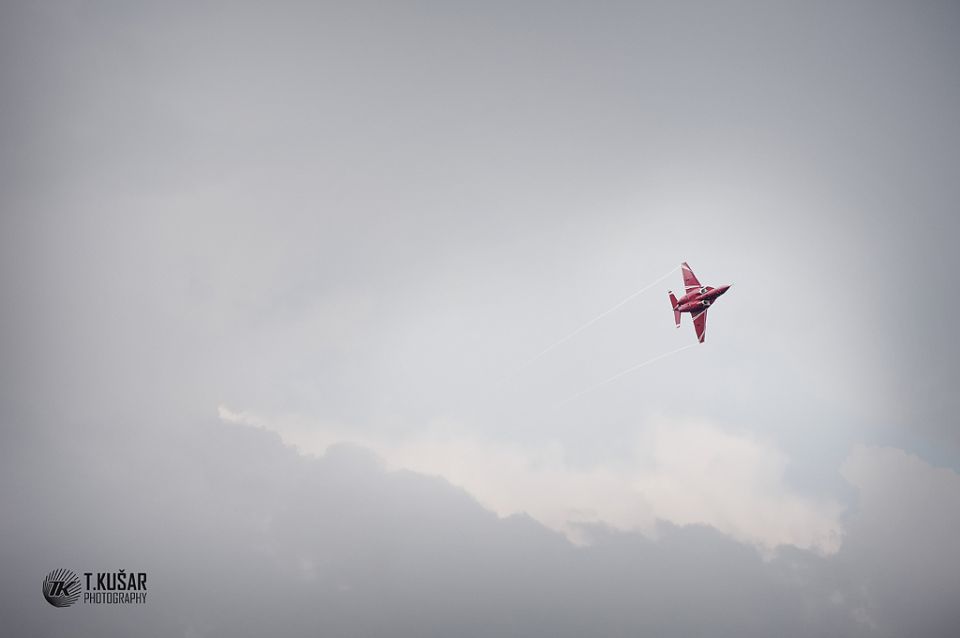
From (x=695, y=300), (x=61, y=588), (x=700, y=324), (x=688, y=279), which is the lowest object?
(x=61, y=588)

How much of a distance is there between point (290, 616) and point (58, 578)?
14.3 meters

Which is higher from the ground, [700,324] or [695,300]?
[695,300]

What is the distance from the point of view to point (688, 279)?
20.7 metres

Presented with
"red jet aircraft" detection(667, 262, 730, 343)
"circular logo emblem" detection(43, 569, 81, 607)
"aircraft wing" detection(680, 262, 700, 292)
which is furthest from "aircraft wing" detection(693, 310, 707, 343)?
"circular logo emblem" detection(43, 569, 81, 607)

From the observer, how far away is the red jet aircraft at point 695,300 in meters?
20.0

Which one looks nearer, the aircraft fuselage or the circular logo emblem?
the aircraft fuselage

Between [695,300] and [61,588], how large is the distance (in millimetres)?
39966

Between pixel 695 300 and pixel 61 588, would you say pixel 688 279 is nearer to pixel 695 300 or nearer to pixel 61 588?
pixel 695 300

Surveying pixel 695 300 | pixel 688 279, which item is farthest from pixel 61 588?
pixel 688 279

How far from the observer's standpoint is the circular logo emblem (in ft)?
85.2

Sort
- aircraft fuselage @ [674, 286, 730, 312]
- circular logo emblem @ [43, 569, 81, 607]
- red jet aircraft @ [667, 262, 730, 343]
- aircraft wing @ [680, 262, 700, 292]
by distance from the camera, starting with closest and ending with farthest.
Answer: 1. aircraft fuselage @ [674, 286, 730, 312]
2. red jet aircraft @ [667, 262, 730, 343]
3. aircraft wing @ [680, 262, 700, 292]
4. circular logo emblem @ [43, 569, 81, 607]

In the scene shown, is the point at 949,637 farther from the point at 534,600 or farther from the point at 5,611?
the point at 5,611

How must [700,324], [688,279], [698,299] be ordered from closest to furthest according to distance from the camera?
1. [698,299]
2. [688,279]
3. [700,324]

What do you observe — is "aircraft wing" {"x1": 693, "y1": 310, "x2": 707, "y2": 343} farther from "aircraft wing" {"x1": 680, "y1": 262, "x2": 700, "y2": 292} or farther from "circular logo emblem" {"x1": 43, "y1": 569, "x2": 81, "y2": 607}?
"circular logo emblem" {"x1": 43, "y1": 569, "x2": 81, "y2": 607}
